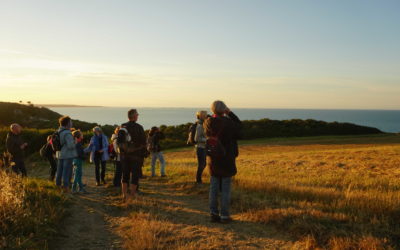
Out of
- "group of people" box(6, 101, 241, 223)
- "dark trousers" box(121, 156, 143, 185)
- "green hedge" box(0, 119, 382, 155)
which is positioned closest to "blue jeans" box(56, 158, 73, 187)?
"group of people" box(6, 101, 241, 223)

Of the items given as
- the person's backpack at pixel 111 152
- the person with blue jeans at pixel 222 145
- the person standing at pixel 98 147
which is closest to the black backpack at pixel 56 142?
the person standing at pixel 98 147

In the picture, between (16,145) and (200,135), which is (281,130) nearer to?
(200,135)

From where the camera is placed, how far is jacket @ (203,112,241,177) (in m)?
6.39

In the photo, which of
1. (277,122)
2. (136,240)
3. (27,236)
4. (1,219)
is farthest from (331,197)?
(277,122)

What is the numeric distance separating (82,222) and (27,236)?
1.52 metres

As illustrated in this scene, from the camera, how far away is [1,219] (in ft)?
18.8

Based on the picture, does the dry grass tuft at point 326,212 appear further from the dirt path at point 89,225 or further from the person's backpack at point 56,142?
the person's backpack at point 56,142

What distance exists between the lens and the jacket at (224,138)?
6.39 m

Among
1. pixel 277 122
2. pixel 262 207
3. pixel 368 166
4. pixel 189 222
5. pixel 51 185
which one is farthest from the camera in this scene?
pixel 277 122

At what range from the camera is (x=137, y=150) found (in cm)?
830

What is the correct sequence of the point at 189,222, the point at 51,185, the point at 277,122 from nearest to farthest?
the point at 189,222, the point at 51,185, the point at 277,122

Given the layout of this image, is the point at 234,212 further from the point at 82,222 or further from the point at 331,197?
the point at 82,222

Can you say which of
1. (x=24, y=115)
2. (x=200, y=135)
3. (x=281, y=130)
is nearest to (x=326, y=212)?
(x=200, y=135)

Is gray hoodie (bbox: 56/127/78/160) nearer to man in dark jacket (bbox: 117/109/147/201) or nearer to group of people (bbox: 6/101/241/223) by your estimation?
group of people (bbox: 6/101/241/223)
